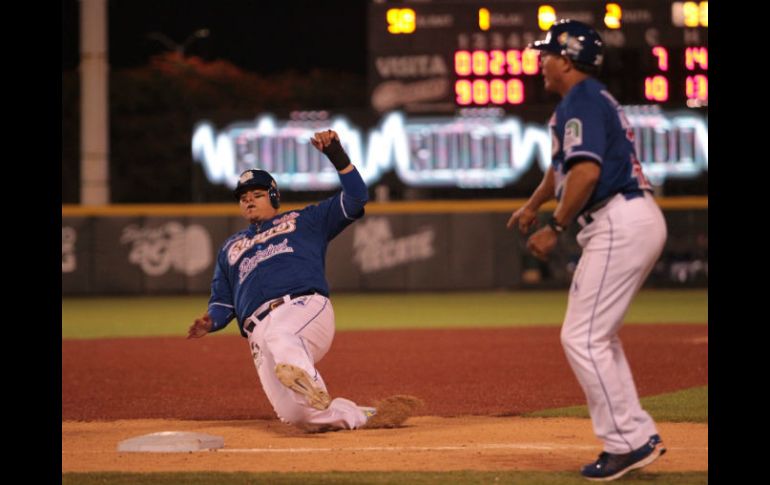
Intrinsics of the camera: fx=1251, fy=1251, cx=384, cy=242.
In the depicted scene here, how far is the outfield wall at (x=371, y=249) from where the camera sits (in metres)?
19.6

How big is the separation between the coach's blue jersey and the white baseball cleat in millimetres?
1517

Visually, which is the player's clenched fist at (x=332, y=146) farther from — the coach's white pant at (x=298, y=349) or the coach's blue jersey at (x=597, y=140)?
the coach's blue jersey at (x=597, y=140)

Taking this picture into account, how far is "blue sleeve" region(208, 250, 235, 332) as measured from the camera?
6266 millimetres

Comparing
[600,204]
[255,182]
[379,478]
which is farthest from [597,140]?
[255,182]

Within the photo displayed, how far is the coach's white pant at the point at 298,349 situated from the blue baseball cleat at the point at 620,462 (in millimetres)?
1628

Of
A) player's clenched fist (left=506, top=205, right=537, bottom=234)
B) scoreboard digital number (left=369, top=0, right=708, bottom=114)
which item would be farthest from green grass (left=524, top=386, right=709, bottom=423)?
scoreboard digital number (left=369, top=0, right=708, bottom=114)

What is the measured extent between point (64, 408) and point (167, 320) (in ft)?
25.7

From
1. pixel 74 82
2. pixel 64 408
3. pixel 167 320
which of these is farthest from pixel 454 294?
pixel 74 82

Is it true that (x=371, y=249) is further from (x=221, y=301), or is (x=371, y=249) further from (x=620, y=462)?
(x=620, y=462)

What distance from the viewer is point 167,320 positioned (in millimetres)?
15352

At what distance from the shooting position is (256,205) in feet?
20.8

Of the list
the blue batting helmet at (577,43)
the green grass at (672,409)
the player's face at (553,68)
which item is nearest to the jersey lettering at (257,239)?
the green grass at (672,409)

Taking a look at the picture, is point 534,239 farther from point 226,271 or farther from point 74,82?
point 74,82

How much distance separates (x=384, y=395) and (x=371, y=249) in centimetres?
1179
